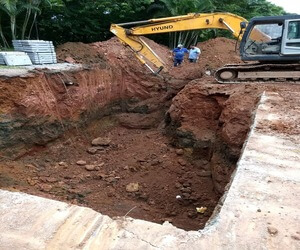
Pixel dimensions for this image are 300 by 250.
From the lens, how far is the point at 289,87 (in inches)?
322

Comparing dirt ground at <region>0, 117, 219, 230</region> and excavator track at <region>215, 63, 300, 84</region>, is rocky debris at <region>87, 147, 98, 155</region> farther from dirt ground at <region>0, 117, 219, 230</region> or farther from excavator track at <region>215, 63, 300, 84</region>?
excavator track at <region>215, 63, 300, 84</region>

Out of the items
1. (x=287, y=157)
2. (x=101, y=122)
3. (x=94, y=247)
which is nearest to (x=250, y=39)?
(x=101, y=122)

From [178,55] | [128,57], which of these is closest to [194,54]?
[178,55]

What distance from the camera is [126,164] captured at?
817 centimetres

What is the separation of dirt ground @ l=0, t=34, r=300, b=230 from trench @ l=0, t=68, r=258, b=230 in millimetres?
23

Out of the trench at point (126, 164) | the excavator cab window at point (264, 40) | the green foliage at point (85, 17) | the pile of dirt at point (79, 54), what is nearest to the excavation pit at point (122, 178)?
the trench at point (126, 164)

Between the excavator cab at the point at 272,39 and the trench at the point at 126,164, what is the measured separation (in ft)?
6.40

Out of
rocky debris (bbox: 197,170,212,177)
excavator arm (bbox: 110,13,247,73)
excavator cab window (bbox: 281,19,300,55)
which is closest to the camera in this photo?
rocky debris (bbox: 197,170,212,177)

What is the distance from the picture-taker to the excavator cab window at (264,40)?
29.2ft

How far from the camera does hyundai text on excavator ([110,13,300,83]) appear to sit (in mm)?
8555

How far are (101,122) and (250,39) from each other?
5.33 metres

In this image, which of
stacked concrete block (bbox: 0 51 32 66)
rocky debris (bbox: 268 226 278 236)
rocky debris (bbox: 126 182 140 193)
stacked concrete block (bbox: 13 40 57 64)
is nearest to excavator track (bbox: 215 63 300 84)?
rocky debris (bbox: 126 182 140 193)

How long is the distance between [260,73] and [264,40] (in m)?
0.96

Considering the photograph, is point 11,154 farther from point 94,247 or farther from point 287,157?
point 287,157
